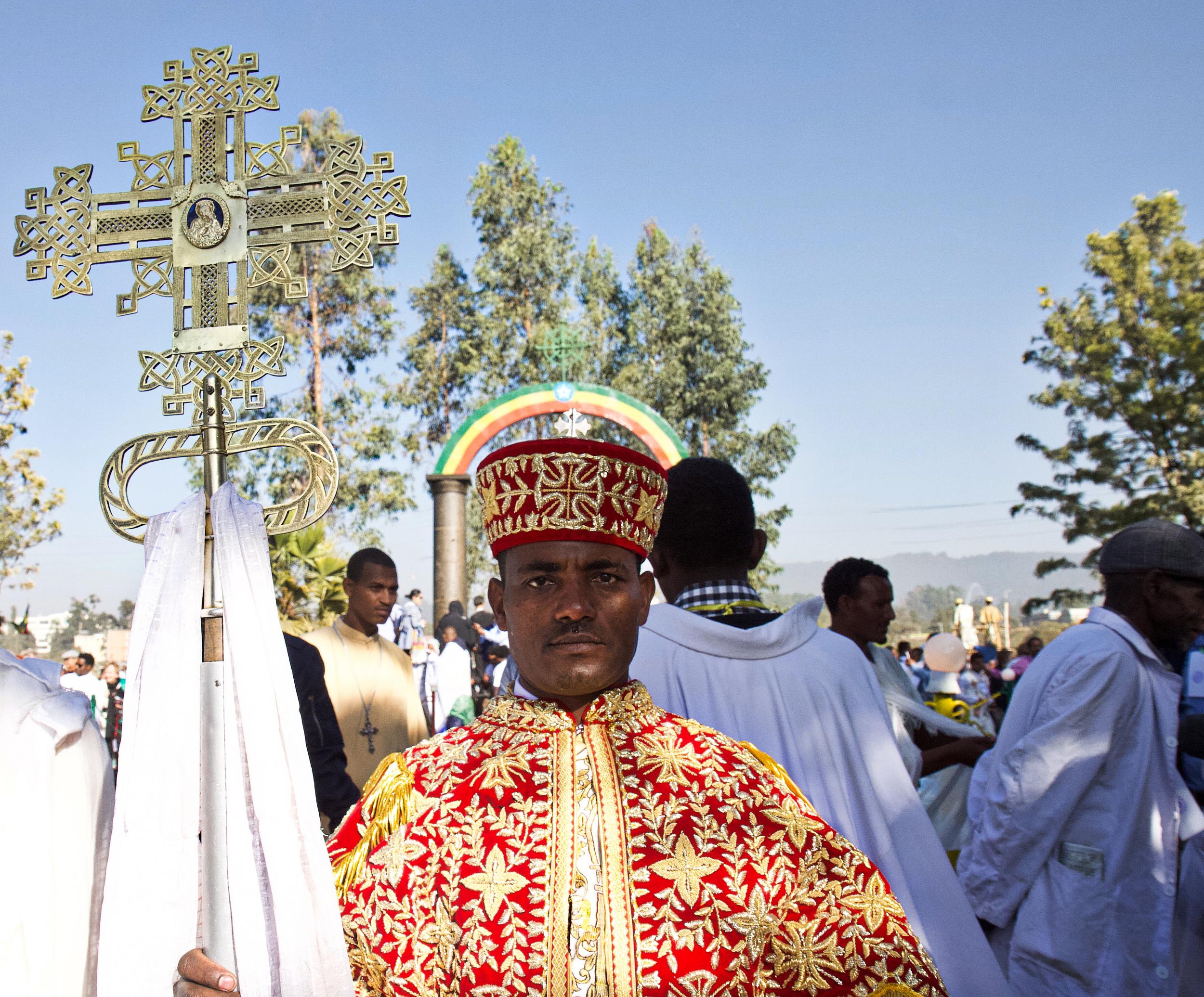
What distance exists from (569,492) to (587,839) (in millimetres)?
677

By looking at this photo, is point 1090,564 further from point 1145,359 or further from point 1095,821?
point 1095,821

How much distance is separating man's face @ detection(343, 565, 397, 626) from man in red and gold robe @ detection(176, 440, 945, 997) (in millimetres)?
3853

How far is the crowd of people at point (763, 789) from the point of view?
6.21 feet

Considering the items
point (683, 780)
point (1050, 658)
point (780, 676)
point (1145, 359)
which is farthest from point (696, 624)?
point (1145, 359)

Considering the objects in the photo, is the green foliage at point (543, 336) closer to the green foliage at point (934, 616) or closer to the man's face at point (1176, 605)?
the green foliage at point (934, 616)

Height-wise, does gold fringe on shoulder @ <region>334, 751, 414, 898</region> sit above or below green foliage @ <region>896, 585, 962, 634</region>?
above

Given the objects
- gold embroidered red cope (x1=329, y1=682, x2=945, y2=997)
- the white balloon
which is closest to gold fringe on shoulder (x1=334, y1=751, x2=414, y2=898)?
gold embroidered red cope (x1=329, y1=682, x2=945, y2=997)

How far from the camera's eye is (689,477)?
3061 millimetres

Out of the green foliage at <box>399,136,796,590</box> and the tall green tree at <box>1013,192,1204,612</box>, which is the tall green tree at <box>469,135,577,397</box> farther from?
the tall green tree at <box>1013,192,1204,612</box>

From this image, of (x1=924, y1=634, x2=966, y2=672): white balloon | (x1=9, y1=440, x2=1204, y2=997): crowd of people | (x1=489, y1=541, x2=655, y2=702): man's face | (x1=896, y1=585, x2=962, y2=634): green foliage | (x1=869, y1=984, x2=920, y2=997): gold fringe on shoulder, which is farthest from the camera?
(x1=896, y1=585, x2=962, y2=634): green foliage

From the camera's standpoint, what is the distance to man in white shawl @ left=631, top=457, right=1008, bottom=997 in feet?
8.17

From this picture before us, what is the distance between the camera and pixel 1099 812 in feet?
12.7

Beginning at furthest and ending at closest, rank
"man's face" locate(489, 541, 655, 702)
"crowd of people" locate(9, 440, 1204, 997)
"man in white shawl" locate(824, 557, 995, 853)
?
1. "man in white shawl" locate(824, 557, 995, 853)
2. "man's face" locate(489, 541, 655, 702)
3. "crowd of people" locate(9, 440, 1204, 997)

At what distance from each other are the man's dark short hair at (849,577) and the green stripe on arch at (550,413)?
33.1ft
